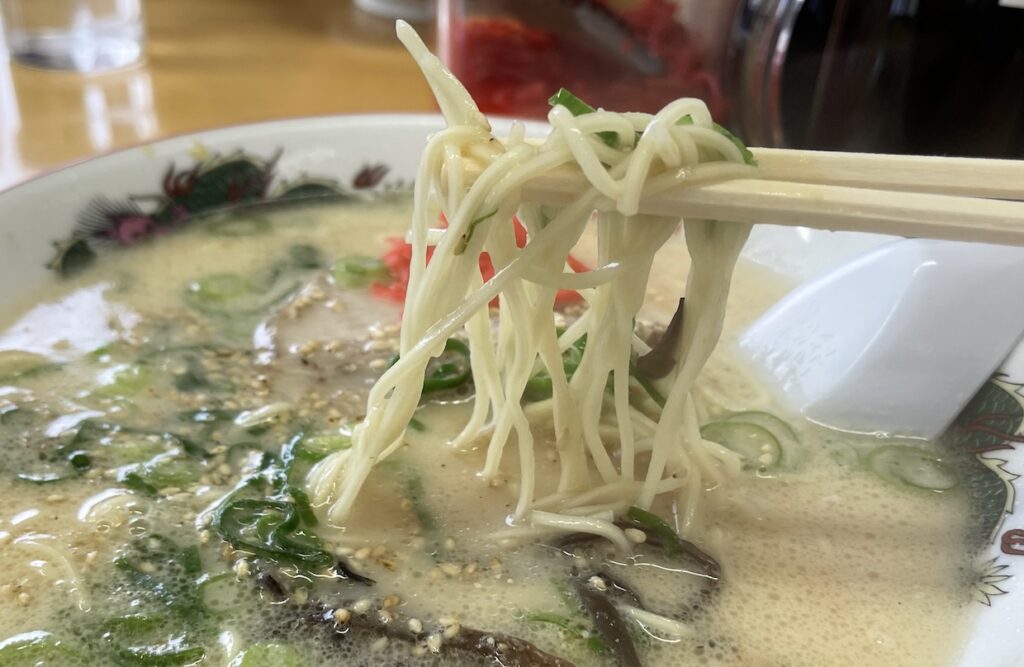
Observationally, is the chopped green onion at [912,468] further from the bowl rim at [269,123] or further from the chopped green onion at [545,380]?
the bowl rim at [269,123]

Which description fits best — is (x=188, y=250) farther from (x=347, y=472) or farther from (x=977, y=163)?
(x=977, y=163)

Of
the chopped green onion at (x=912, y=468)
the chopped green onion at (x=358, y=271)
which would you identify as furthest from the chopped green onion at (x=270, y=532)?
the chopped green onion at (x=912, y=468)

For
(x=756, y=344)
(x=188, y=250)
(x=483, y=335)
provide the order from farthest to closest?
(x=188, y=250) → (x=756, y=344) → (x=483, y=335)

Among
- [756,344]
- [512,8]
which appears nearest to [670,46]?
[512,8]

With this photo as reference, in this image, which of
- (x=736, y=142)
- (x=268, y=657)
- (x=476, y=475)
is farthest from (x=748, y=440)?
(x=268, y=657)

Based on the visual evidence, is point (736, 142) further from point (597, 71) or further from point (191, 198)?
point (191, 198)

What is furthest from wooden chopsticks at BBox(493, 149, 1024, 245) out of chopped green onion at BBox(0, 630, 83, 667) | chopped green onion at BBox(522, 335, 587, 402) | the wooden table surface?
the wooden table surface

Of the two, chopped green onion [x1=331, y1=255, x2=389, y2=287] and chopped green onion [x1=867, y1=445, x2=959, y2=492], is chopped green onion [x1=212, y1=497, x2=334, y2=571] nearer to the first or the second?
chopped green onion [x1=331, y1=255, x2=389, y2=287]
